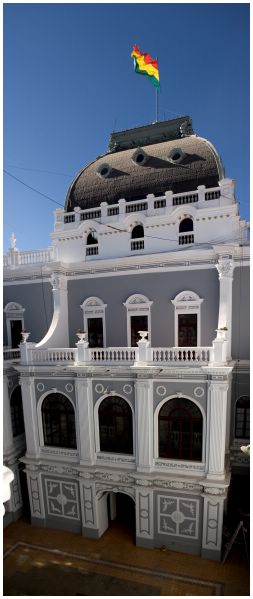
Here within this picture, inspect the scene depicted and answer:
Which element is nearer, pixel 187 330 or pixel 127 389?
pixel 127 389

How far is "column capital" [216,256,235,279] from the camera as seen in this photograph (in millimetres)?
13336

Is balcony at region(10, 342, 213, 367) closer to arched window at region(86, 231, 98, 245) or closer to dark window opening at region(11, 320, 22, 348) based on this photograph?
dark window opening at region(11, 320, 22, 348)

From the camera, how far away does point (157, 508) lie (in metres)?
12.8

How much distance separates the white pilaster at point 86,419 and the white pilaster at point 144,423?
216 cm

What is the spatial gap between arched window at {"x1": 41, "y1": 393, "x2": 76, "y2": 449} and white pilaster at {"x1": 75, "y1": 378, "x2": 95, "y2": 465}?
760 millimetres

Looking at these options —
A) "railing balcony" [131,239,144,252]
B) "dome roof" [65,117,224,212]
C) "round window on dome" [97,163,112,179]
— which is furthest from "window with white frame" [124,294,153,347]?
"round window on dome" [97,163,112,179]

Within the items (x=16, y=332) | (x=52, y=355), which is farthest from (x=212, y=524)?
(x=16, y=332)

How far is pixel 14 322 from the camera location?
1769cm

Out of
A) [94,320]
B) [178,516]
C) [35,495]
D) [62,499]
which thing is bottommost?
[35,495]

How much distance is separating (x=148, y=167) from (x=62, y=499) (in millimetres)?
17415

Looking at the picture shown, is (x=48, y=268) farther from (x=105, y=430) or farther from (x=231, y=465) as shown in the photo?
(x=231, y=465)

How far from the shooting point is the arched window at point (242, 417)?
46.7ft

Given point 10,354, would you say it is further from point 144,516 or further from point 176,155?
point 176,155

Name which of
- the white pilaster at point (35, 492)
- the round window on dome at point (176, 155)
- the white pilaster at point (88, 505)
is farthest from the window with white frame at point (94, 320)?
the round window on dome at point (176, 155)
